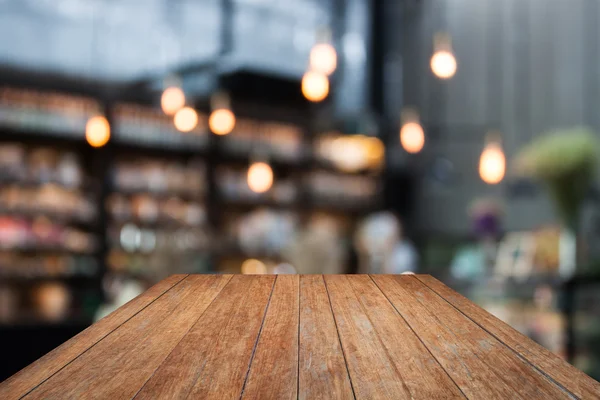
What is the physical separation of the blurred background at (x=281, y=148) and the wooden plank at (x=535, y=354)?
199 centimetres

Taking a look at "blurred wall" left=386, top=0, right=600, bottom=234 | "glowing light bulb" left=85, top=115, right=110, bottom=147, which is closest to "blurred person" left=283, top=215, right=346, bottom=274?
"glowing light bulb" left=85, top=115, right=110, bottom=147

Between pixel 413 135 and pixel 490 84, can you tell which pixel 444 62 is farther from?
pixel 490 84

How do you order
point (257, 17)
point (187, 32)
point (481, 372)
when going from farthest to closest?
point (257, 17) < point (187, 32) < point (481, 372)

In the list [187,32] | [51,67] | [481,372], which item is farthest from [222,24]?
[481,372]

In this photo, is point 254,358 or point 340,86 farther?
point 340,86

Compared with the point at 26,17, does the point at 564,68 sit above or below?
below

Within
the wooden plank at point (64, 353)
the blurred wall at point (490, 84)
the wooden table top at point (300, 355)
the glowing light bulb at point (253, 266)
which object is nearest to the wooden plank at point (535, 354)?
the wooden table top at point (300, 355)

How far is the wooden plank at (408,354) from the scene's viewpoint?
1.14 meters

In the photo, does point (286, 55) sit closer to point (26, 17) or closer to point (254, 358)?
point (26, 17)

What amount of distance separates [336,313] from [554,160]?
10.2ft

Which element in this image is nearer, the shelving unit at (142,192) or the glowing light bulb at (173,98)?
the glowing light bulb at (173,98)

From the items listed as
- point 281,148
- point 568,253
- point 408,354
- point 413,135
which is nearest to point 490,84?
point 281,148

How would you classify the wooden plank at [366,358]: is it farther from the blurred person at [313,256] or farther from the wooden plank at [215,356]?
the blurred person at [313,256]

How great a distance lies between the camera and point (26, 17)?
19.9ft
